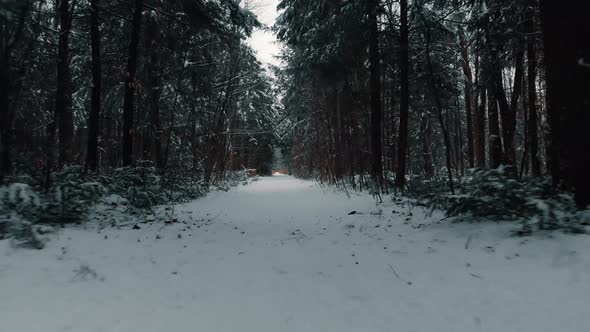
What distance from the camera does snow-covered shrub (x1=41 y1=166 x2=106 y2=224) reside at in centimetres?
472

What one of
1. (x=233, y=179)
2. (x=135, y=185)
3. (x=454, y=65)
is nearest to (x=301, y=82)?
(x=454, y=65)

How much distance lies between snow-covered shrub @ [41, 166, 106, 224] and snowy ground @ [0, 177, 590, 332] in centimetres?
61

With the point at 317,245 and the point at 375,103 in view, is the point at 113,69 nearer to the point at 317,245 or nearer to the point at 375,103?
the point at 375,103

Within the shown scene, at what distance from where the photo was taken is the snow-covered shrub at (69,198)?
4719 millimetres

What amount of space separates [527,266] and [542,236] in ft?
2.45

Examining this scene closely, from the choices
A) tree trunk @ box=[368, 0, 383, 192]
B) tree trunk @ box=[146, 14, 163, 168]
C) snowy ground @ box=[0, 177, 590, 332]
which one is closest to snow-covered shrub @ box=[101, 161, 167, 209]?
snowy ground @ box=[0, 177, 590, 332]

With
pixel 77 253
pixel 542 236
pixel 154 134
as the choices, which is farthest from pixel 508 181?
pixel 154 134

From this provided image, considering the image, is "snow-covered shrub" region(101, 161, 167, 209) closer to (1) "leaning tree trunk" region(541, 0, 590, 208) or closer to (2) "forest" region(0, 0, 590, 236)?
(2) "forest" region(0, 0, 590, 236)

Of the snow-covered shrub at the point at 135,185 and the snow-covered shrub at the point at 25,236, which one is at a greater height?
the snow-covered shrub at the point at 135,185

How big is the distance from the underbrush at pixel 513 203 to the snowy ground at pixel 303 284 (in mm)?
227

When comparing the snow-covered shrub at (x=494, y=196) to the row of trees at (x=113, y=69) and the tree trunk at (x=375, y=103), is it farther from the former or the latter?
the row of trees at (x=113, y=69)

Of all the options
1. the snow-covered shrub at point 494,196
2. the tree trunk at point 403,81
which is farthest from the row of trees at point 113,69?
the snow-covered shrub at point 494,196

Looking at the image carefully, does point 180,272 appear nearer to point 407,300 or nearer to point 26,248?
point 26,248

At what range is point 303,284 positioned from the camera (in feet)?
9.14
